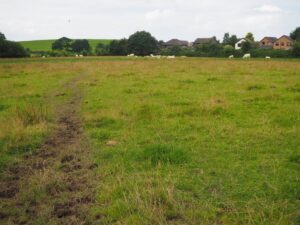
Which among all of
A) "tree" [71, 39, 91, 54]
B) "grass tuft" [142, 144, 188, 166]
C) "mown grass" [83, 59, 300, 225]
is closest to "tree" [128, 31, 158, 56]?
"tree" [71, 39, 91, 54]

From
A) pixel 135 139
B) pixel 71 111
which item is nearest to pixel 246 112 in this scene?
pixel 135 139

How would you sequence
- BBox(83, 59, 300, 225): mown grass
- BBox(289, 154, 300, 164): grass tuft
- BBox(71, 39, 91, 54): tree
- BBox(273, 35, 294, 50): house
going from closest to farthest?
BBox(83, 59, 300, 225): mown grass → BBox(289, 154, 300, 164): grass tuft → BBox(71, 39, 91, 54): tree → BBox(273, 35, 294, 50): house

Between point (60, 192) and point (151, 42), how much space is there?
9427 centimetres

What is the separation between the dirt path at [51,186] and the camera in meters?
5.63

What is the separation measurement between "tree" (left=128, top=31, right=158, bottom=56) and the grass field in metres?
81.2

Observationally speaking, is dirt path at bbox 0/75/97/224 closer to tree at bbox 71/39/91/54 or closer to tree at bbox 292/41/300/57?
tree at bbox 292/41/300/57

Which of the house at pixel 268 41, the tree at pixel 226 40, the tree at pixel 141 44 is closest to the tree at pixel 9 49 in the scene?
the tree at pixel 141 44

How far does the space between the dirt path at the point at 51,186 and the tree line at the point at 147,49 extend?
59.5m

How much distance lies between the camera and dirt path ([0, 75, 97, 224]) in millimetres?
5633

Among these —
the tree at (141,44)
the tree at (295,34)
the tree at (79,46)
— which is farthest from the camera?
the tree at (295,34)

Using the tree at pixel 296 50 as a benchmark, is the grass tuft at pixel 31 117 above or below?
below

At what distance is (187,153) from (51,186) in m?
3.16

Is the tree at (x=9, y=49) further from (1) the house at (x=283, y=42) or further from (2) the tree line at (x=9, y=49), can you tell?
(1) the house at (x=283, y=42)

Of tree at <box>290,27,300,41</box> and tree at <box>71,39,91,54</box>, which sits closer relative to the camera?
tree at <box>71,39,91,54</box>
